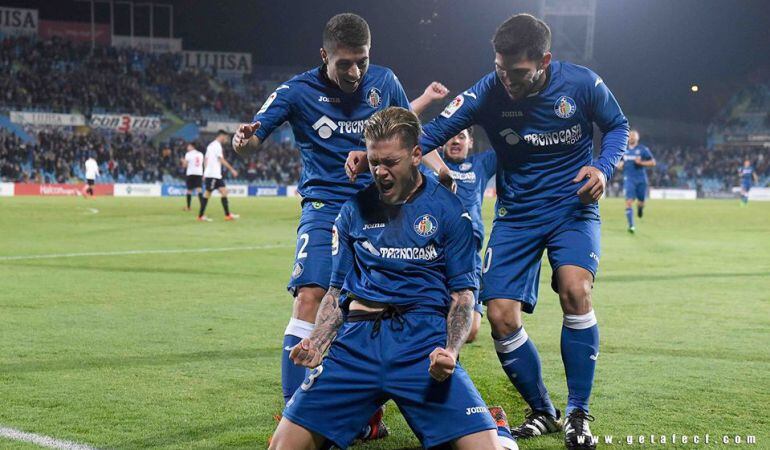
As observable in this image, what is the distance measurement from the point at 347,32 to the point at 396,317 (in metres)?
1.81

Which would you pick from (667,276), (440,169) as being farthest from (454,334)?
(667,276)

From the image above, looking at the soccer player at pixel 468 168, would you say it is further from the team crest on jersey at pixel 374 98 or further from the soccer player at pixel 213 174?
the soccer player at pixel 213 174

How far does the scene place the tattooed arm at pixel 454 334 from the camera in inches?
124

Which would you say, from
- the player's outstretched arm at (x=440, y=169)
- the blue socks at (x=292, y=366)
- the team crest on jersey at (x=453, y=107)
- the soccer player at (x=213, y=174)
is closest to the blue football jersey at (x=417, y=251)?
the player's outstretched arm at (x=440, y=169)

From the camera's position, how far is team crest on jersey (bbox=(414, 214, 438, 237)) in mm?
3578

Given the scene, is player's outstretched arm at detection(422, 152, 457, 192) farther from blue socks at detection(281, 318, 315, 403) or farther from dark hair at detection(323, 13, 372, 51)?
blue socks at detection(281, 318, 315, 403)

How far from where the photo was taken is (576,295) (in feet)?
15.5

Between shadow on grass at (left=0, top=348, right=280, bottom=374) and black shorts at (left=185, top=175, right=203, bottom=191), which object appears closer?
shadow on grass at (left=0, top=348, right=280, bottom=374)

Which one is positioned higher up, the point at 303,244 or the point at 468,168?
the point at 468,168

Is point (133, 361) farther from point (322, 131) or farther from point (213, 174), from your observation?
point (213, 174)

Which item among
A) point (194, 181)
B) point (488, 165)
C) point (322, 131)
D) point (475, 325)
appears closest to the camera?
point (322, 131)

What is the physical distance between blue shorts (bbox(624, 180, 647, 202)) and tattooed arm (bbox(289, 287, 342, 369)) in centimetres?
1945

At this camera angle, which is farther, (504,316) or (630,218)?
(630,218)

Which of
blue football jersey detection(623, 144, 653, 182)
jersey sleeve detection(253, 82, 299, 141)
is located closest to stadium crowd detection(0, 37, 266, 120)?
blue football jersey detection(623, 144, 653, 182)
